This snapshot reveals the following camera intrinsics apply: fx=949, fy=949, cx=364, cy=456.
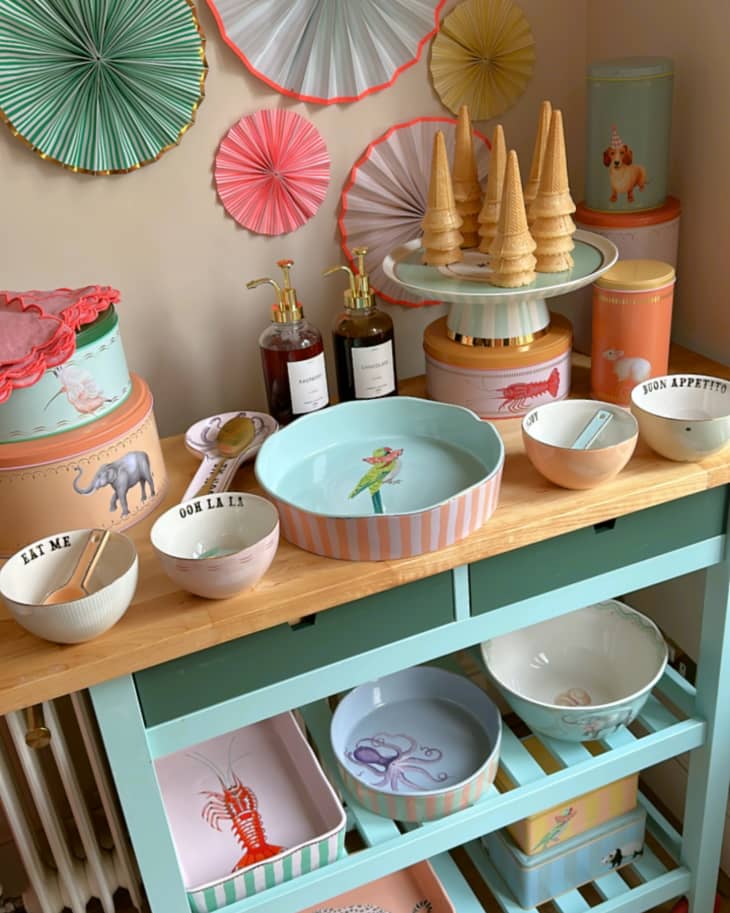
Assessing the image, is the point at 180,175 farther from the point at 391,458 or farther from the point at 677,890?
the point at 677,890

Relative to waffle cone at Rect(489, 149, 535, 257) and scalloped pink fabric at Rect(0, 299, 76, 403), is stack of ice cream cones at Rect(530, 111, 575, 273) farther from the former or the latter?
scalloped pink fabric at Rect(0, 299, 76, 403)

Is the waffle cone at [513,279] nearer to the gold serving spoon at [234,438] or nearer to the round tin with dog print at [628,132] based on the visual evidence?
the round tin with dog print at [628,132]

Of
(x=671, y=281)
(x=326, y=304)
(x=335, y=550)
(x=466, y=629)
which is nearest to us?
(x=335, y=550)

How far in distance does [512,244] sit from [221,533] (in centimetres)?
51

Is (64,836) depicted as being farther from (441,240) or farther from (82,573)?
(441,240)

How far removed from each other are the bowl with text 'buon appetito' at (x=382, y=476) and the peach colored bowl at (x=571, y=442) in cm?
5

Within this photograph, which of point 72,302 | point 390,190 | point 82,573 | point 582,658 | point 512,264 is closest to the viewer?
point 82,573

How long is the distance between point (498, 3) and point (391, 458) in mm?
710

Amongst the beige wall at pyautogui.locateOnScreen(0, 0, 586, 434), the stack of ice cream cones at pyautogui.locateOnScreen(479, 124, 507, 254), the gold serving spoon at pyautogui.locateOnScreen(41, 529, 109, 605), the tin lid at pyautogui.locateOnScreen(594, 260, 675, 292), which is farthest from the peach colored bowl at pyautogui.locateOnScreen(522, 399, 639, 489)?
the gold serving spoon at pyautogui.locateOnScreen(41, 529, 109, 605)

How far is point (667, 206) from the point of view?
138cm

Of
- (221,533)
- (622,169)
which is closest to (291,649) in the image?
(221,533)

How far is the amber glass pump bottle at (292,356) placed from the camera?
4.06 feet

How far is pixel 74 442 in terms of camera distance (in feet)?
3.41

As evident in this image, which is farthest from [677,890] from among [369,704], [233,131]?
[233,131]
